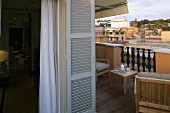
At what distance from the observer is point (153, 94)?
8.19ft

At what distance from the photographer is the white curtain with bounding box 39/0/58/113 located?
8.78 feet

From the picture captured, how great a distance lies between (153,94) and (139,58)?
2.98 metres

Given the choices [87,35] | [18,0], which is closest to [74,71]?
[87,35]

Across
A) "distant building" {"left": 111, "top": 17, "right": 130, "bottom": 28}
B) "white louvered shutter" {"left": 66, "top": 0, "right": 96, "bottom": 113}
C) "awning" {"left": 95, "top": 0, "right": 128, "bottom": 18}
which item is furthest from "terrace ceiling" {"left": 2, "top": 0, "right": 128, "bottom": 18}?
"distant building" {"left": 111, "top": 17, "right": 130, "bottom": 28}

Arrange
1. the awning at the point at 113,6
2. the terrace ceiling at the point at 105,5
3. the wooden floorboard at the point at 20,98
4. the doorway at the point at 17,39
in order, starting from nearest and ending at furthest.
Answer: the wooden floorboard at the point at 20,98 < the terrace ceiling at the point at 105,5 < the awning at the point at 113,6 < the doorway at the point at 17,39

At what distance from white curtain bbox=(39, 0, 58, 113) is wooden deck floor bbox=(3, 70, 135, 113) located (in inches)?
28.2

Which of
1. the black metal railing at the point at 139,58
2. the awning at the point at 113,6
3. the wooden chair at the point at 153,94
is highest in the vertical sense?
the awning at the point at 113,6

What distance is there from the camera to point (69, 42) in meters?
2.63

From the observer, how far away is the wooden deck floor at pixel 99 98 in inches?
130

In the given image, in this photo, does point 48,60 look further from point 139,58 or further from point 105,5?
point 105,5

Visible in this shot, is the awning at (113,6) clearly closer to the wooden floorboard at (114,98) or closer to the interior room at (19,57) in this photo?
the interior room at (19,57)

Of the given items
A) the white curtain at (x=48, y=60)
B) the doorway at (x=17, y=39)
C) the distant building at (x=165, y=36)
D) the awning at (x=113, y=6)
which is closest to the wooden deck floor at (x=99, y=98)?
the white curtain at (x=48, y=60)

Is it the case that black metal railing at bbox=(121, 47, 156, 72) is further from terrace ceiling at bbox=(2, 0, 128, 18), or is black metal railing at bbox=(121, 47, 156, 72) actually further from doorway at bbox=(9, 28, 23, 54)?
doorway at bbox=(9, 28, 23, 54)

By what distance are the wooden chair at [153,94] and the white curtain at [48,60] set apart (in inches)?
53.1
